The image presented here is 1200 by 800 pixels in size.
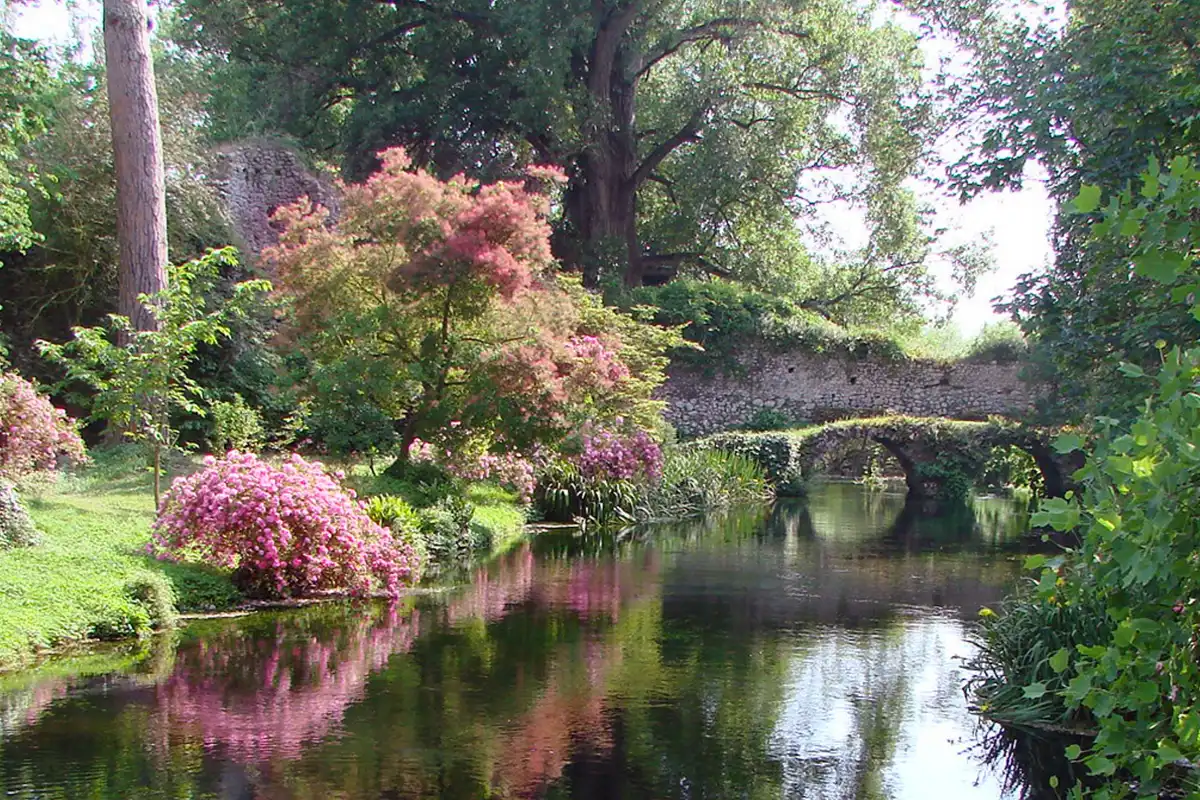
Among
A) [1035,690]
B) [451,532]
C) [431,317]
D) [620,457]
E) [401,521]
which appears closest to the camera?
[1035,690]

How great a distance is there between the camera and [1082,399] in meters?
14.5

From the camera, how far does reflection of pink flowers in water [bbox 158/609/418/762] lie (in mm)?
7312

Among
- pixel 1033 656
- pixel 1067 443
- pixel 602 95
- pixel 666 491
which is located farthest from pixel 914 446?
pixel 1067 443

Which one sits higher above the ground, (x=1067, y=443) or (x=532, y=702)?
(x=1067, y=443)

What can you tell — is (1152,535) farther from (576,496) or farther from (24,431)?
(576,496)

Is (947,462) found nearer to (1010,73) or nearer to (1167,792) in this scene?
(1010,73)

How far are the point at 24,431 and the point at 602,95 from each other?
17.6 meters

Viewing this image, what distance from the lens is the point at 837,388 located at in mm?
29516

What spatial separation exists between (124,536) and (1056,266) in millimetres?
11690

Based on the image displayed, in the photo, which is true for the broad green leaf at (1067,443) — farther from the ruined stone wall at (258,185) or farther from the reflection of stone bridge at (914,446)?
the reflection of stone bridge at (914,446)

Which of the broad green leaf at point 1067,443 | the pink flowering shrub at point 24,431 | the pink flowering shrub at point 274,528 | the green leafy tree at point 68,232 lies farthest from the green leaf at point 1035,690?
the green leafy tree at point 68,232

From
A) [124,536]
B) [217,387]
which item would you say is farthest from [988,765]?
[217,387]

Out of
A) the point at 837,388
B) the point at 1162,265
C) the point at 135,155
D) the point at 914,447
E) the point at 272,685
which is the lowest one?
the point at 272,685

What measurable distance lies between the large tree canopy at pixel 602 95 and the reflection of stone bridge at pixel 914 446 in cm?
601
